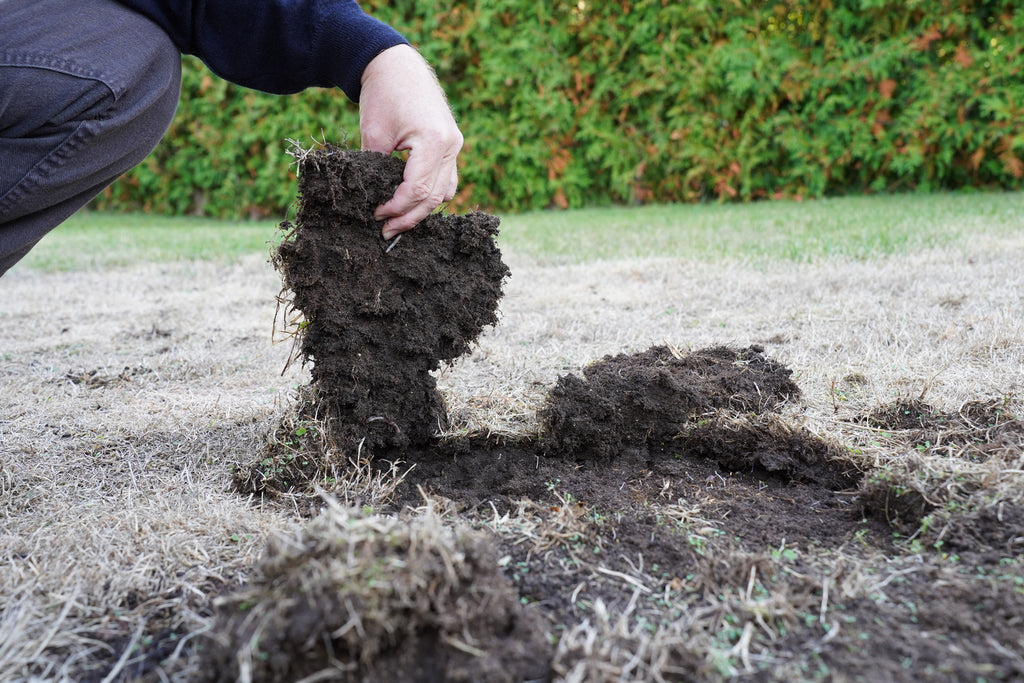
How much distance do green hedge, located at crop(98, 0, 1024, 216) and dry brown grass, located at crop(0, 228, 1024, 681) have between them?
13.7ft

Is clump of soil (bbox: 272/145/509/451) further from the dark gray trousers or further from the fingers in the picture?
the dark gray trousers

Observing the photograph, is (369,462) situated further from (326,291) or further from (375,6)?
(375,6)

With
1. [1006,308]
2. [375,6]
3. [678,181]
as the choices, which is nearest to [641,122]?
[678,181]

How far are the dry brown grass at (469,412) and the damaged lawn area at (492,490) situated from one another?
0.01 m

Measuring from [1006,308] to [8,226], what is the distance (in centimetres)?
374

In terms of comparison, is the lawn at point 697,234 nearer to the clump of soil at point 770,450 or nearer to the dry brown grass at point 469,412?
the dry brown grass at point 469,412

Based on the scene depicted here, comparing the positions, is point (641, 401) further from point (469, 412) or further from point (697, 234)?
point (697, 234)

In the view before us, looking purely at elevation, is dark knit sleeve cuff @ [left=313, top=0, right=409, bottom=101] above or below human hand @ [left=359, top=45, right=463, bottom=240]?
above

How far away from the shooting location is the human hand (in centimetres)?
193

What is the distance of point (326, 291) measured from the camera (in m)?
2.03

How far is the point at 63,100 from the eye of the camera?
5.73 feet

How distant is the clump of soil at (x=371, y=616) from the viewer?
46.0 inches

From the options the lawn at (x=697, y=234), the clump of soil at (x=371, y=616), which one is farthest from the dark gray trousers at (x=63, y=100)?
the lawn at (x=697, y=234)

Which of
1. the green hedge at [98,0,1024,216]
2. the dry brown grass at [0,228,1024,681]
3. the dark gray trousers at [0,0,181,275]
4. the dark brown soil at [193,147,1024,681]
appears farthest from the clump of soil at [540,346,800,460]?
the green hedge at [98,0,1024,216]
